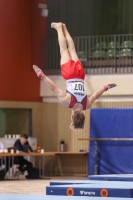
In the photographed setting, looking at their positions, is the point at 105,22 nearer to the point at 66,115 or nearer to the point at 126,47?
the point at 126,47

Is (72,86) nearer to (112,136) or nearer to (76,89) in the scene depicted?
(76,89)

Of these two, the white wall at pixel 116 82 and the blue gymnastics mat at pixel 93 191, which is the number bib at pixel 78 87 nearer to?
the blue gymnastics mat at pixel 93 191

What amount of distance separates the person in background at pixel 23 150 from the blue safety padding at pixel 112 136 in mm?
1729

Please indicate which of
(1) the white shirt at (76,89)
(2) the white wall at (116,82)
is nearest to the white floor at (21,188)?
(1) the white shirt at (76,89)

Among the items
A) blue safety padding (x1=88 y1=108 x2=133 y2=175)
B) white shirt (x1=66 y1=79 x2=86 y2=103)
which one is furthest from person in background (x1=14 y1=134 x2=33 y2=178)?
white shirt (x1=66 y1=79 x2=86 y2=103)

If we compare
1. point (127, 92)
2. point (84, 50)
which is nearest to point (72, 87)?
point (127, 92)

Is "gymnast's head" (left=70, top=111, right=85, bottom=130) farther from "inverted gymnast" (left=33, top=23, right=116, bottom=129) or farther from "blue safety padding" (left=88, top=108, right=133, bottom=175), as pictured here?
"blue safety padding" (left=88, top=108, right=133, bottom=175)

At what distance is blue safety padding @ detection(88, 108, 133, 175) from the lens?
13773 millimetres

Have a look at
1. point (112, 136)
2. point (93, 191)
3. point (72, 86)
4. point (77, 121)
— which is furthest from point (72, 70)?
point (112, 136)

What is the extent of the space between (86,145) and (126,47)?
3176 millimetres

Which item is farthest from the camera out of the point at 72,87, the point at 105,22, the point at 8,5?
the point at 105,22

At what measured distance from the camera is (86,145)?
49.5 ft

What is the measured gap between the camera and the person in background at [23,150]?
13844mm

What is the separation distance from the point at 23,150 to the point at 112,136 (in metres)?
2.48
